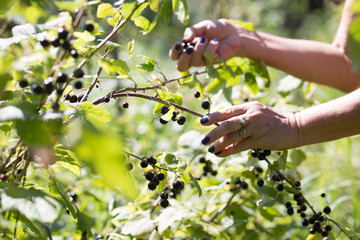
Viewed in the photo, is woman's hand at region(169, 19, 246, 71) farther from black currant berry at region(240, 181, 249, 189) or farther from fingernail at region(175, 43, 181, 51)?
black currant berry at region(240, 181, 249, 189)

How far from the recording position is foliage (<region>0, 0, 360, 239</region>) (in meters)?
0.72

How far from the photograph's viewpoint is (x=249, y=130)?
3.79ft

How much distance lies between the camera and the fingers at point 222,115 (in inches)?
43.8

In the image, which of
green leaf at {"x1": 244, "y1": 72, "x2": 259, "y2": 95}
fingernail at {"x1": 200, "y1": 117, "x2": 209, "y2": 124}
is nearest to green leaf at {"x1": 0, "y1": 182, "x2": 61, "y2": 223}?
fingernail at {"x1": 200, "y1": 117, "x2": 209, "y2": 124}

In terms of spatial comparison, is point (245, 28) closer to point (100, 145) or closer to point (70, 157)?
point (70, 157)

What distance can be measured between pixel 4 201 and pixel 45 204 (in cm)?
7

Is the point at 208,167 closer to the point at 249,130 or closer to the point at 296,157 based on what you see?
the point at 296,157

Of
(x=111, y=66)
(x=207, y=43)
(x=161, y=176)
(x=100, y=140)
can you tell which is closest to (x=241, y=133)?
(x=161, y=176)

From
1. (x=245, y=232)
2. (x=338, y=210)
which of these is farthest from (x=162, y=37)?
(x=245, y=232)

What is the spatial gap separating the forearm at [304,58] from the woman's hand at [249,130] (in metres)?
0.67

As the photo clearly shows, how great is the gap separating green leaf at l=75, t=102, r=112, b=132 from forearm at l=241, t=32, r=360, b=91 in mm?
1135

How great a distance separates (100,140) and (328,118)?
97 centimetres

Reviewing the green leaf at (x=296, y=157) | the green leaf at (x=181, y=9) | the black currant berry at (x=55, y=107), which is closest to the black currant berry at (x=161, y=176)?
the black currant berry at (x=55, y=107)

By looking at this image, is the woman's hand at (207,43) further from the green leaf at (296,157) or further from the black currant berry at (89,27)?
the black currant berry at (89,27)
